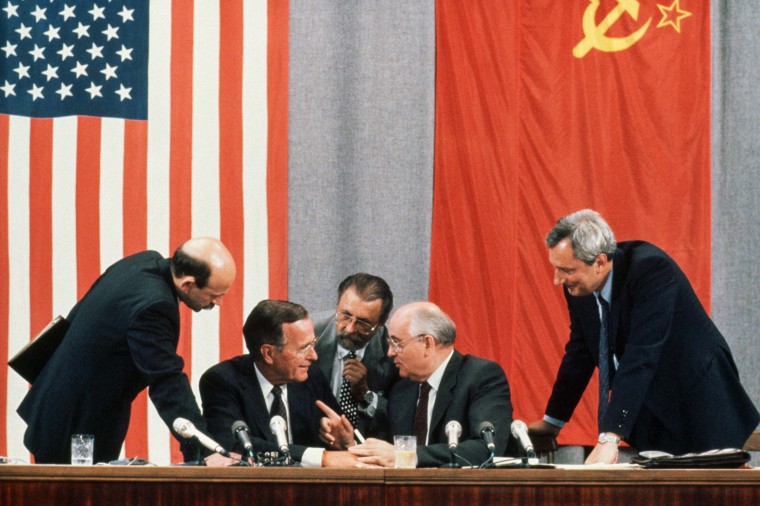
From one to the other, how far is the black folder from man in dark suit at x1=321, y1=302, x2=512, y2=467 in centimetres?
111

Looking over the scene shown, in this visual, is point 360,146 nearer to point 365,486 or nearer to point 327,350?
point 327,350

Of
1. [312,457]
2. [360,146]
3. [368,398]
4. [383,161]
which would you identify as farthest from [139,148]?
[312,457]

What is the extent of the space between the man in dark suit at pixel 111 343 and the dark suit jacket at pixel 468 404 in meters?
0.90

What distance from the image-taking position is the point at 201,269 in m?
4.04

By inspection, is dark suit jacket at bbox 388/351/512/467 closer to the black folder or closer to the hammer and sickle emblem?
the black folder

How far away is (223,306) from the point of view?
5.95m

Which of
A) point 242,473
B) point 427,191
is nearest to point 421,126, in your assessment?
point 427,191

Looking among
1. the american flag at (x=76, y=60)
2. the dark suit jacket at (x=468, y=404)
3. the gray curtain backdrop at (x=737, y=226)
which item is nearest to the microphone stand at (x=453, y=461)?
the dark suit jacket at (x=468, y=404)

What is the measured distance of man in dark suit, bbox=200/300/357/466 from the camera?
4.16m

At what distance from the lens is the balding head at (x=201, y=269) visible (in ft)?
13.3

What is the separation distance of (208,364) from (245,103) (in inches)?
57.8

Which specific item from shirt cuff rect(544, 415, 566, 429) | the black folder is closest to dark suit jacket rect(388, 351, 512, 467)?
shirt cuff rect(544, 415, 566, 429)

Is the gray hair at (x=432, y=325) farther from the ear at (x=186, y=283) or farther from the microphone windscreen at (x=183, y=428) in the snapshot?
the microphone windscreen at (x=183, y=428)

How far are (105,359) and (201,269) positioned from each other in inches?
19.5
